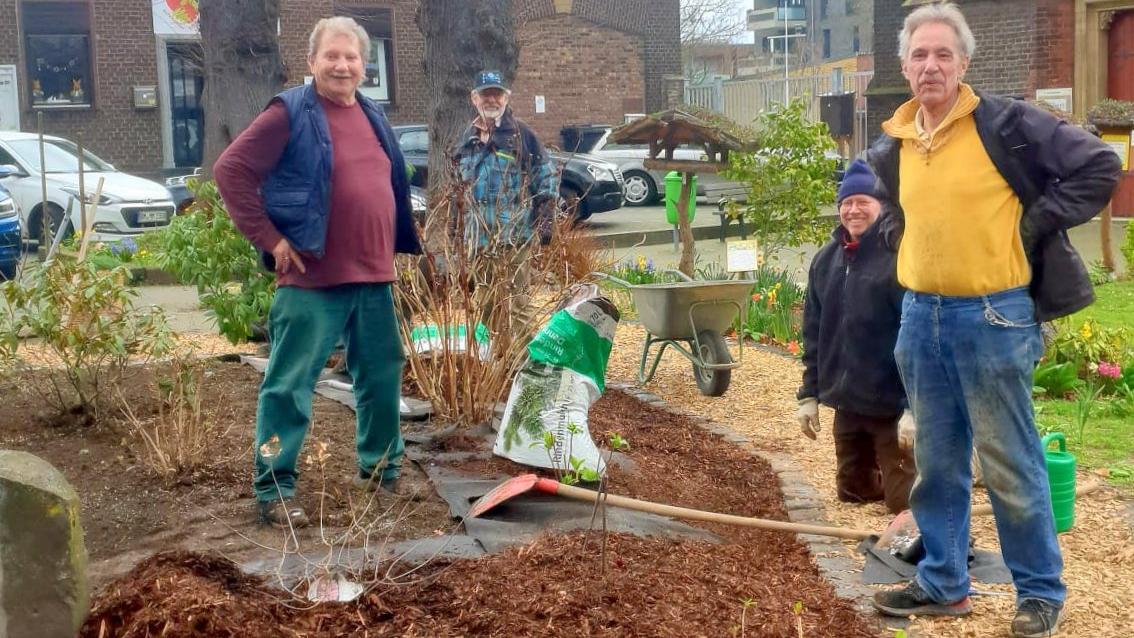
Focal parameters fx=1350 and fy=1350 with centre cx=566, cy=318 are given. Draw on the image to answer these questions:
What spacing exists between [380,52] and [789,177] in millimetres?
22565

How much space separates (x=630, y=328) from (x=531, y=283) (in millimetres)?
3695

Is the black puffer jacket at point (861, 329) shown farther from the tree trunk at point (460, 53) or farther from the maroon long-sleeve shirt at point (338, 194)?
the tree trunk at point (460, 53)

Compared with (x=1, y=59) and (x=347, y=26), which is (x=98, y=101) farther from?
(x=347, y=26)

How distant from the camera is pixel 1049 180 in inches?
152

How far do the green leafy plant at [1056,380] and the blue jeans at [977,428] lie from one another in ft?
12.4

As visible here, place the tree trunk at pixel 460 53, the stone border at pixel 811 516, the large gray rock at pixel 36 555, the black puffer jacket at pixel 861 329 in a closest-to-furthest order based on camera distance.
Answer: the large gray rock at pixel 36 555 < the stone border at pixel 811 516 < the black puffer jacket at pixel 861 329 < the tree trunk at pixel 460 53

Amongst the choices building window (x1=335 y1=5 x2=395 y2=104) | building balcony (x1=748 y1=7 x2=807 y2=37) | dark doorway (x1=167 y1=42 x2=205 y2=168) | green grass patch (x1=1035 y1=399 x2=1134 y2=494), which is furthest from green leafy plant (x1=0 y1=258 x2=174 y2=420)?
building balcony (x1=748 y1=7 x2=807 y2=37)

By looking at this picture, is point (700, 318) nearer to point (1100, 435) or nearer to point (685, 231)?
point (1100, 435)

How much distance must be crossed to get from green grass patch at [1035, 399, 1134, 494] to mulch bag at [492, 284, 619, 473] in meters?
1.95

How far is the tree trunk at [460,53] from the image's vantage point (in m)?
11.8

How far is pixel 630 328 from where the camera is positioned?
10.4m

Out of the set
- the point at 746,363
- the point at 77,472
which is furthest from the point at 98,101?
the point at 77,472

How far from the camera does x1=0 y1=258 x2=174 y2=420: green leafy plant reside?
5.86 meters

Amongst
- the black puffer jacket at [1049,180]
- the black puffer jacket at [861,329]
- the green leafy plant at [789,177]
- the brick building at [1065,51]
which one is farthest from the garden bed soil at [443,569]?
the brick building at [1065,51]
